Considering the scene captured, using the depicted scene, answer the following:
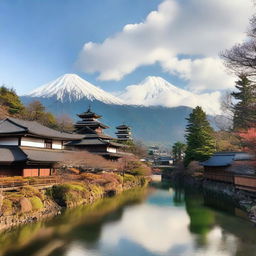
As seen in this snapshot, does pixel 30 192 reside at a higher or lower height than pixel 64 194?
higher

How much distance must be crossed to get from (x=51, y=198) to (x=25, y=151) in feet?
13.2

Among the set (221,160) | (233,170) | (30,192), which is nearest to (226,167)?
(233,170)

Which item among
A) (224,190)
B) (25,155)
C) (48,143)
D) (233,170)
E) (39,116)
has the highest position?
(39,116)

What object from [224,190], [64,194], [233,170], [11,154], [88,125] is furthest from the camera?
[88,125]

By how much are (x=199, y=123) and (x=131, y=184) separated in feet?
55.1

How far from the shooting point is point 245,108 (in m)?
15.4

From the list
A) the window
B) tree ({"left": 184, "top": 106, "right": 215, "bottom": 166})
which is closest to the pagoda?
tree ({"left": 184, "top": 106, "right": 215, "bottom": 166})

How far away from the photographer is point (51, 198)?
18.8 metres

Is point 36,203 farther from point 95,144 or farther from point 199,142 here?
point 199,142

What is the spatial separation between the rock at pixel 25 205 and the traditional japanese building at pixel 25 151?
12.5 ft

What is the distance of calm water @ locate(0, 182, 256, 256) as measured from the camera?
11.2 metres

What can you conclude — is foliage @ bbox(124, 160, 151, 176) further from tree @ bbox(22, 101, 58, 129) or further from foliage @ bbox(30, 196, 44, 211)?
foliage @ bbox(30, 196, 44, 211)

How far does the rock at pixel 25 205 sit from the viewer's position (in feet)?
48.2

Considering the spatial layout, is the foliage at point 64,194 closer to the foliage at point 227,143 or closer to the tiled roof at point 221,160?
the tiled roof at point 221,160
